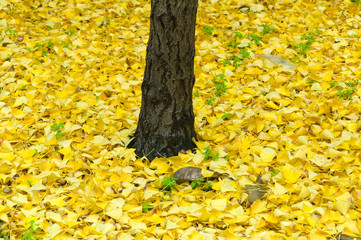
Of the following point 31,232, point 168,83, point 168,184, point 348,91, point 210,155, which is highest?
point 168,83

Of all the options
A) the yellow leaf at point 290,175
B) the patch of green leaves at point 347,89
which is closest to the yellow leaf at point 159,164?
the yellow leaf at point 290,175

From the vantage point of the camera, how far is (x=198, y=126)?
2.99 m

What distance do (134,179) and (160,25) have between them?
0.95 meters

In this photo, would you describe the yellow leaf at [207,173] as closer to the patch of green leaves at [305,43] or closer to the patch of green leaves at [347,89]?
the patch of green leaves at [347,89]

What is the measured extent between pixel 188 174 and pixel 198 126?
0.57 metres

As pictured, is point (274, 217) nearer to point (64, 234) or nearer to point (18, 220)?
point (64, 234)

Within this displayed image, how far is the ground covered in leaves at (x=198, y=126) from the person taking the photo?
225 cm

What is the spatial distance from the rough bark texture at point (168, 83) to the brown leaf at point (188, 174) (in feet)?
0.70

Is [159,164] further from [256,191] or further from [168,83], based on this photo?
[256,191]

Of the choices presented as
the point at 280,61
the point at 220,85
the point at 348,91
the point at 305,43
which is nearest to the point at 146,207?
the point at 220,85

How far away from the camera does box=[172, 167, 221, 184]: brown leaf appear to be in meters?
2.49

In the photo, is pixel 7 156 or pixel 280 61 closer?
pixel 7 156

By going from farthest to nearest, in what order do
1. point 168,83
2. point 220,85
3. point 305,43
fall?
1. point 305,43
2. point 220,85
3. point 168,83

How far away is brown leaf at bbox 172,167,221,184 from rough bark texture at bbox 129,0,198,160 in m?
0.21
